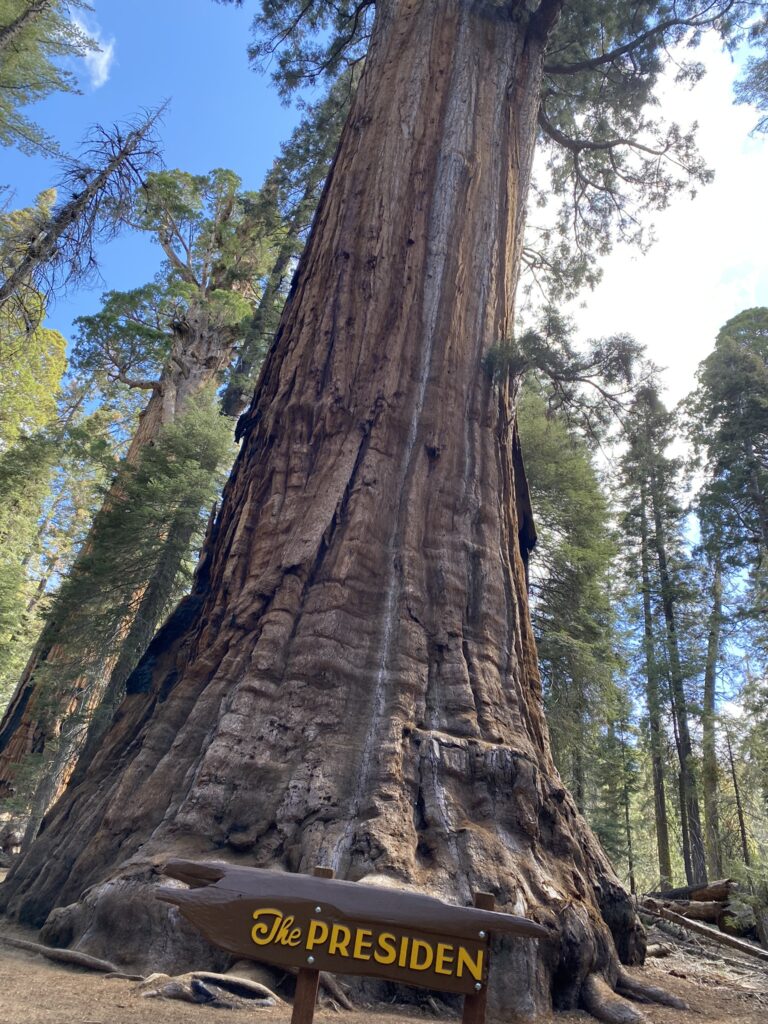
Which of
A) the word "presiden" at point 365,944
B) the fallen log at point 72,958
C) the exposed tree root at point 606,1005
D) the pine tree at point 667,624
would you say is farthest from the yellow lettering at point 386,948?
the pine tree at point 667,624

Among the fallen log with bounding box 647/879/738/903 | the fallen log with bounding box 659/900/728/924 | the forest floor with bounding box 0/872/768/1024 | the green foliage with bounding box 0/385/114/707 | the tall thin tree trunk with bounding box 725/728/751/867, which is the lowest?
the forest floor with bounding box 0/872/768/1024

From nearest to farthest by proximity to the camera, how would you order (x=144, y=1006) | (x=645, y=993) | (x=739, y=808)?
(x=144, y=1006)
(x=645, y=993)
(x=739, y=808)

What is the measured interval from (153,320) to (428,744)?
43.4ft

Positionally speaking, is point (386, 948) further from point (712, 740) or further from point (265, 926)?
point (712, 740)

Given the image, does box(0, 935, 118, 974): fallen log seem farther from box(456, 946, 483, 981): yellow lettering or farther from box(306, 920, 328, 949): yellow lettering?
box(456, 946, 483, 981): yellow lettering

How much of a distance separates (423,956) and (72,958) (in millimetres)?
2240

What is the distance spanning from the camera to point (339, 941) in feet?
7.82

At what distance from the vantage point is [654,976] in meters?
4.71

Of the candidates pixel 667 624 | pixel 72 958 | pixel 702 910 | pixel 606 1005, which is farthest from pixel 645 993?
pixel 667 624

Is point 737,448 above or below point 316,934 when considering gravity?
above

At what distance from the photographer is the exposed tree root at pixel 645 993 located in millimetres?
4049

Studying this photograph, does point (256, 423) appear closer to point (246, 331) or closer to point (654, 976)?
point (654, 976)

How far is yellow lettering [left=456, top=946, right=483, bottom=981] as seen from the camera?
7.90 feet

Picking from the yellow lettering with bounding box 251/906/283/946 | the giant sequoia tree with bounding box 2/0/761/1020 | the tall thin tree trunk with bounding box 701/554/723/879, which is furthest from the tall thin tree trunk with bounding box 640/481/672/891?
the yellow lettering with bounding box 251/906/283/946
